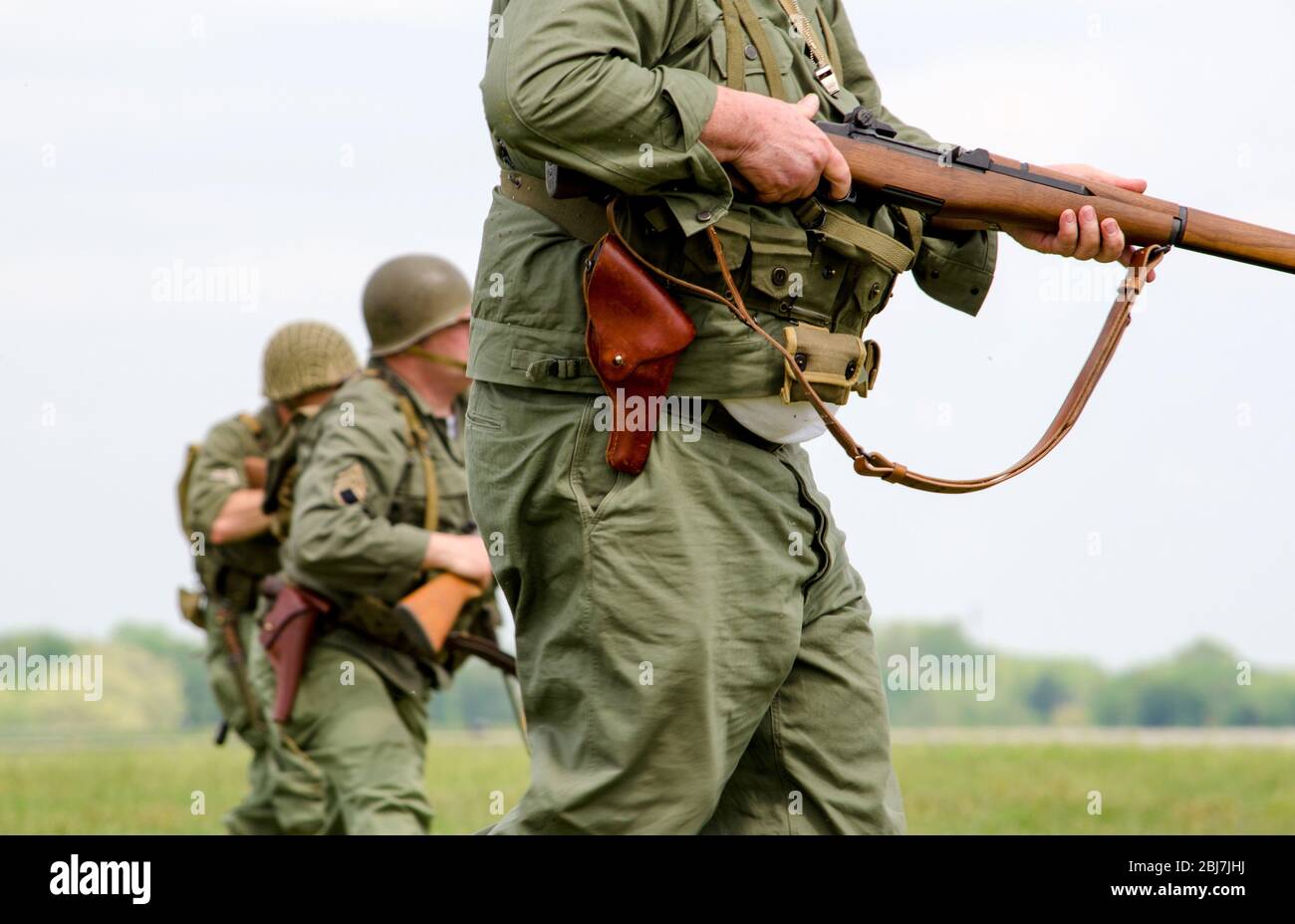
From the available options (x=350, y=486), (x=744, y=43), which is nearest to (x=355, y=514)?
(x=350, y=486)

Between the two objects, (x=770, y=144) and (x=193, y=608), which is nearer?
(x=770, y=144)

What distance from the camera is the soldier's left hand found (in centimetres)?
391

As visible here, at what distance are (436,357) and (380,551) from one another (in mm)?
980

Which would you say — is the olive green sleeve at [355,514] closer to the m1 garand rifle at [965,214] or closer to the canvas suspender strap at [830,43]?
the m1 garand rifle at [965,214]

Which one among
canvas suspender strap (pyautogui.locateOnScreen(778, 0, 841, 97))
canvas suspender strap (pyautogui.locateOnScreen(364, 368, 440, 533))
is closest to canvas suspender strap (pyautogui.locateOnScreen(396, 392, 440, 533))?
canvas suspender strap (pyautogui.locateOnScreen(364, 368, 440, 533))

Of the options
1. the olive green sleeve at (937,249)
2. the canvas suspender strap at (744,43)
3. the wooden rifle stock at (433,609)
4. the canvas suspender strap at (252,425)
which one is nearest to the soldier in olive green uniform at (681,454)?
the canvas suspender strap at (744,43)

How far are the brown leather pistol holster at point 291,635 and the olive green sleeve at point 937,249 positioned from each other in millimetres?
3224

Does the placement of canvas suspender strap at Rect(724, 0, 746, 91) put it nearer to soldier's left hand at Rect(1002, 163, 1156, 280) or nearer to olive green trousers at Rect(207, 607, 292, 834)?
soldier's left hand at Rect(1002, 163, 1156, 280)

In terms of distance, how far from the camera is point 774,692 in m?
3.67

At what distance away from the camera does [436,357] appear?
6973mm

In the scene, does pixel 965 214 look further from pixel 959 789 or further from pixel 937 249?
pixel 959 789

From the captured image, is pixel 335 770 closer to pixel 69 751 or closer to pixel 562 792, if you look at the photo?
pixel 562 792

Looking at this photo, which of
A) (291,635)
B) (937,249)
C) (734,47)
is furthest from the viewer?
(291,635)

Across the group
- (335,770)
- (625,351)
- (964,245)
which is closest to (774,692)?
(625,351)
